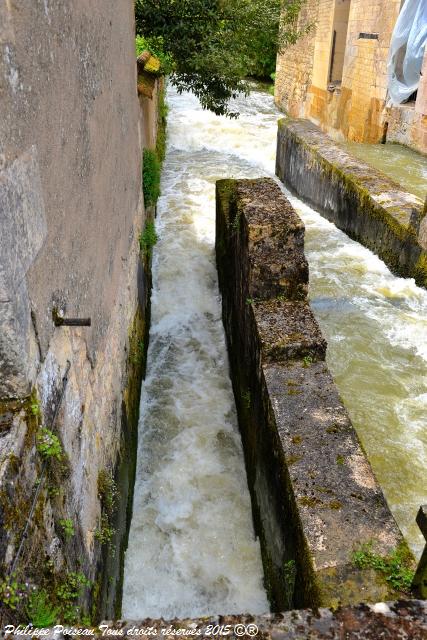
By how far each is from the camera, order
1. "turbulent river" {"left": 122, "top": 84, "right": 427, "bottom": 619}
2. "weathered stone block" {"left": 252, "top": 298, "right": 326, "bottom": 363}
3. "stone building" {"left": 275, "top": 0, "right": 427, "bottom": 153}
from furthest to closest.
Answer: "stone building" {"left": 275, "top": 0, "right": 427, "bottom": 153} → "weathered stone block" {"left": 252, "top": 298, "right": 326, "bottom": 363} → "turbulent river" {"left": 122, "top": 84, "right": 427, "bottom": 619}

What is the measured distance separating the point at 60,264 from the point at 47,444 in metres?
0.83

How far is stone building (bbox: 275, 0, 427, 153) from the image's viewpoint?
11.5 meters

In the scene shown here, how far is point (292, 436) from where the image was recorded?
125 inches

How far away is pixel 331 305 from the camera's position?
631cm

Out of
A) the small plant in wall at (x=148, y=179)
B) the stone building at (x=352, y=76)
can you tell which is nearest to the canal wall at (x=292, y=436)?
the small plant in wall at (x=148, y=179)

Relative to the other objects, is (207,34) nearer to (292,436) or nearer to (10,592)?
(292,436)

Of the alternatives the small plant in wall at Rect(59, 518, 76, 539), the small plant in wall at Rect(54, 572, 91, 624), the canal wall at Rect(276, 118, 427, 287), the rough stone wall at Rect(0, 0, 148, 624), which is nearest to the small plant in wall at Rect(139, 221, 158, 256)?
the rough stone wall at Rect(0, 0, 148, 624)

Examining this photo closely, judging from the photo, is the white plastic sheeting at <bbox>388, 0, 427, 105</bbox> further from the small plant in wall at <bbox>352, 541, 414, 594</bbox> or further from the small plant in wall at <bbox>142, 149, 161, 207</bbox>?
the small plant in wall at <bbox>352, 541, 414, 594</bbox>

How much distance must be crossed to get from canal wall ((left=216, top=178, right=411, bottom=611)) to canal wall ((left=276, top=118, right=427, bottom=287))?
2.22 metres

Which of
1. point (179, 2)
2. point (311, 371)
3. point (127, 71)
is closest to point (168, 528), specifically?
point (311, 371)

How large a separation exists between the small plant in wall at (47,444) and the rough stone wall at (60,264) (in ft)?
0.12

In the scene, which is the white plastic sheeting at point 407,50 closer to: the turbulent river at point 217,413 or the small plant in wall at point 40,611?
the turbulent river at point 217,413

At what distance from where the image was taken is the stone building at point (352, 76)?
11484 mm

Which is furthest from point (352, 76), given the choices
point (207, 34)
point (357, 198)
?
point (357, 198)
